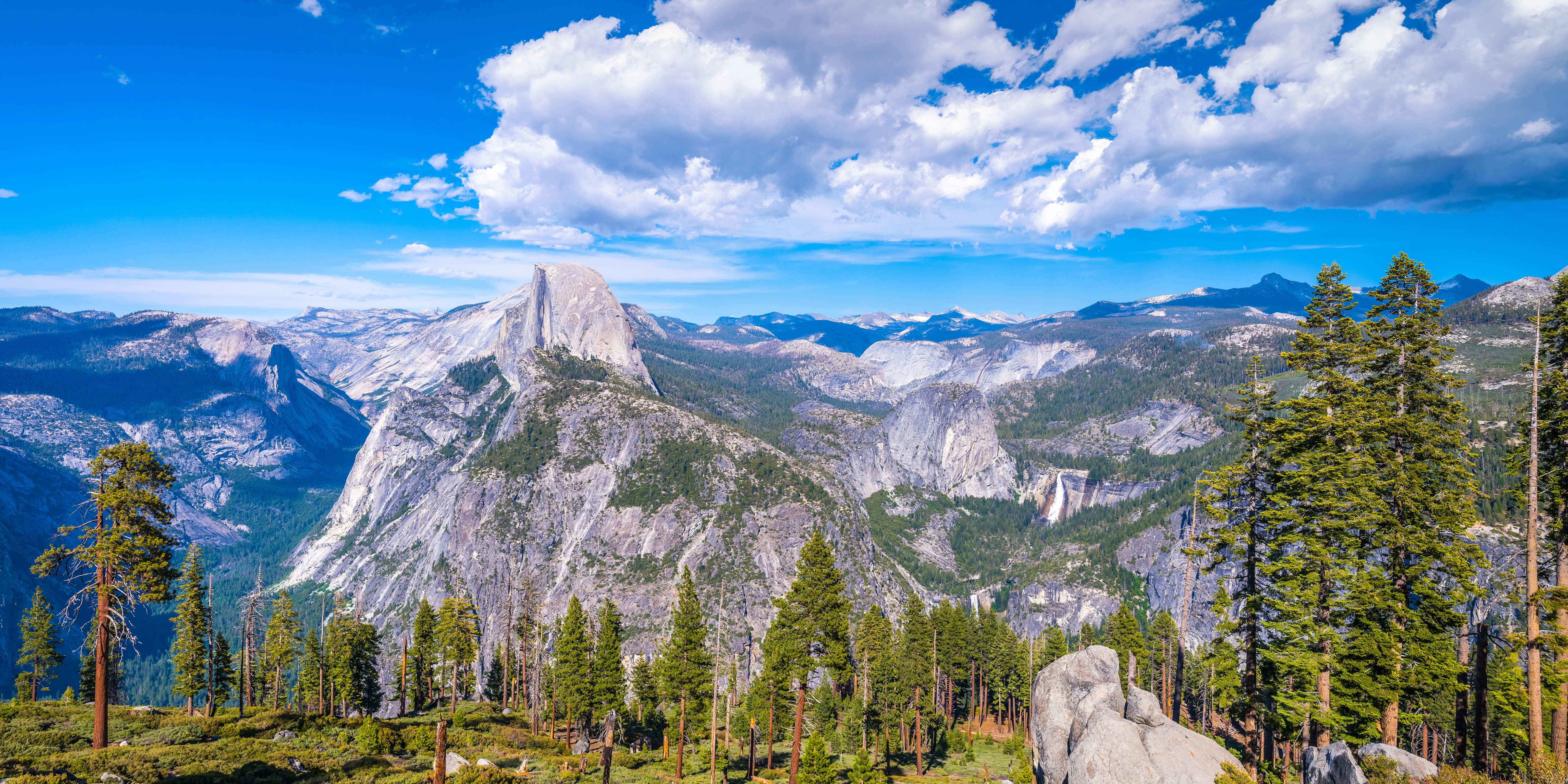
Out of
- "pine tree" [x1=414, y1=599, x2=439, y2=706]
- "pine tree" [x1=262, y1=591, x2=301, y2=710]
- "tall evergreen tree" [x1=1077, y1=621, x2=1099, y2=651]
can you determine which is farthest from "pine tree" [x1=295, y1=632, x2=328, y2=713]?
"tall evergreen tree" [x1=1077, y1=621, x2=1099, y2=651]

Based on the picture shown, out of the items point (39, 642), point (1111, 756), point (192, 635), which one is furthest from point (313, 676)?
point (1111, 756)

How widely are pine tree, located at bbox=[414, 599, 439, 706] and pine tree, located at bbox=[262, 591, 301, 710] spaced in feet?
39.3

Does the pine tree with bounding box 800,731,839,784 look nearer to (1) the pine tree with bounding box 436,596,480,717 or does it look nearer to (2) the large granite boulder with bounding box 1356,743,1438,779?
(2) the large granite boulder with bounding box 1356,743,1438,779

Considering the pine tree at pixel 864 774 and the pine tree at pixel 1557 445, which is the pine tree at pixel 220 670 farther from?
the pine tree at pixel 1557 445

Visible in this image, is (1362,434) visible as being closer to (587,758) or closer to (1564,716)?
(1564,716)

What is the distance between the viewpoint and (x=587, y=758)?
4588cm

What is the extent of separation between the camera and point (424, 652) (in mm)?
73062

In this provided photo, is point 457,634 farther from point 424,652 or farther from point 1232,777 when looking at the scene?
point 1232,777

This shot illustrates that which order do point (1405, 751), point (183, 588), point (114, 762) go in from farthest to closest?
point (183, 588) < point (114, 762) < point (1405, 751)

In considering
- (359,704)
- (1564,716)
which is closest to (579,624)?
(359,704)

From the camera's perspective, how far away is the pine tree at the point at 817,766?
34688 millimetres

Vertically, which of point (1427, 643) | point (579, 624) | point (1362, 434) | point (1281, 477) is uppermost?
point (1362, 434)

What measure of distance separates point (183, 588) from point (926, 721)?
75453 millimetres

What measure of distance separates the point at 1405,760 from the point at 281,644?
95.1 metres
